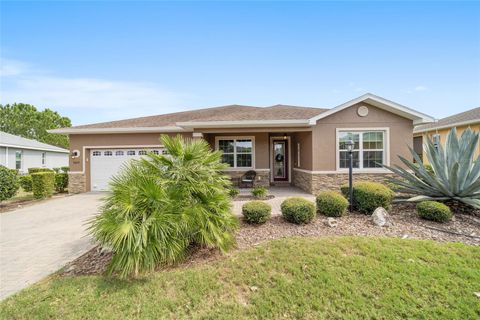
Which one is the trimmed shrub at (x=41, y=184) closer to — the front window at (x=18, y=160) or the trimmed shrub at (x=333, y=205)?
the trimmed shrub at (x=333, y=205)

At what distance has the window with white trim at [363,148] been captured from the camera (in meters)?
9.89

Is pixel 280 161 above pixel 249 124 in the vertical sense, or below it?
below

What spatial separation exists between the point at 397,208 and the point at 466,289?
3464mm

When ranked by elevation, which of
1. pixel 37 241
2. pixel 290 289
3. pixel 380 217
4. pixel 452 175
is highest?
pixel 452 175

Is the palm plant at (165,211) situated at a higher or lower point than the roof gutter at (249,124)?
lower

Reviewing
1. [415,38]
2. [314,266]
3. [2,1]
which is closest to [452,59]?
[415,38]

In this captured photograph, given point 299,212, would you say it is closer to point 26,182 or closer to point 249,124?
point 249,124

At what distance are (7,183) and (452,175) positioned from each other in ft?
48.4

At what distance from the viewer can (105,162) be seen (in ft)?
40.1

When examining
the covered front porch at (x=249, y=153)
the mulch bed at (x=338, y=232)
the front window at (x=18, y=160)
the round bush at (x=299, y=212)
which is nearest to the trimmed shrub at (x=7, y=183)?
the mulch bed at (x=338, y=232)

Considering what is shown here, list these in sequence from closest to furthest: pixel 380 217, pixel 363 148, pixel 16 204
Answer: pixel 380 217 → pixel 16 204 → pixel 363 148

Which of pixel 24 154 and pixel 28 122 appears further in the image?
pixel 28 122

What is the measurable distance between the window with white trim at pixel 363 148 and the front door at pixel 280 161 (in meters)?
3.98

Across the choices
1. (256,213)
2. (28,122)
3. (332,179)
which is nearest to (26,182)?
(256,213)
